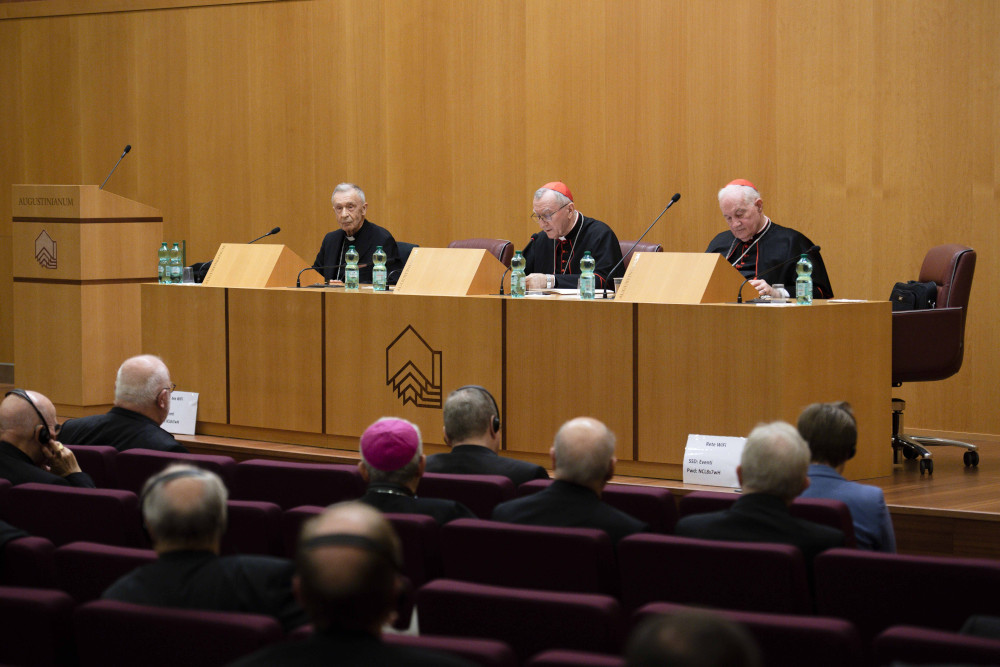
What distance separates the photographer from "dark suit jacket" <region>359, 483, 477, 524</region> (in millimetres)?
3221

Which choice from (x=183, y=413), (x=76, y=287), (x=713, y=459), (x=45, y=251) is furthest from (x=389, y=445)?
(x=45, y=251)

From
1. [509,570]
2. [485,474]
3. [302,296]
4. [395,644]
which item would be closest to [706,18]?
[302,296]

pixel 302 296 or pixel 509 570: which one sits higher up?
pixel 302 296

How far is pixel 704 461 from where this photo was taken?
4.88 m

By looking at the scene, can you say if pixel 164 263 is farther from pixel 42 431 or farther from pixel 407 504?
pixel 407 504

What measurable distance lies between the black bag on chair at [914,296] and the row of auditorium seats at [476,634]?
147 inches

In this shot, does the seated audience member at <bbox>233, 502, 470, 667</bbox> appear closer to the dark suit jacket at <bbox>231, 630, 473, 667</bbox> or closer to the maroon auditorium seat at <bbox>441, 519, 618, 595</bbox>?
the dark suit jacket at <bbox>231, 630, 473, 667</bbox>

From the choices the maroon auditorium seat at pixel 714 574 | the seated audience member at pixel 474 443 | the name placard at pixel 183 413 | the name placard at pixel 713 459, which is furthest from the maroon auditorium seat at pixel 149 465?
the name placard at pixel 183 413

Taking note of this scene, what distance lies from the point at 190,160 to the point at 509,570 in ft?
26.3

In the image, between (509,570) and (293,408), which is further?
(293,408)

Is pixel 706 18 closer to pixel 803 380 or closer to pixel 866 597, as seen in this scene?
pixel 803 380

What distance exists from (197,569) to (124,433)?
208 centimetres

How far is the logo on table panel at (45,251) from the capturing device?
7352 mm

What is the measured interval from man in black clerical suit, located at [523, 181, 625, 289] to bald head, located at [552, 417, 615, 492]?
3.44m
